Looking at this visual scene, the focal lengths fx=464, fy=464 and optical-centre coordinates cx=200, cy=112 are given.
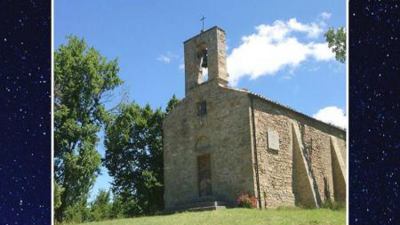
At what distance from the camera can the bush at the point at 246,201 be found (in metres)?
9.52

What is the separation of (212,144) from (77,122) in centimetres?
549

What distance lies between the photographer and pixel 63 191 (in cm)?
484

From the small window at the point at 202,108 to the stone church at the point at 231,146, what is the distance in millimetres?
14
